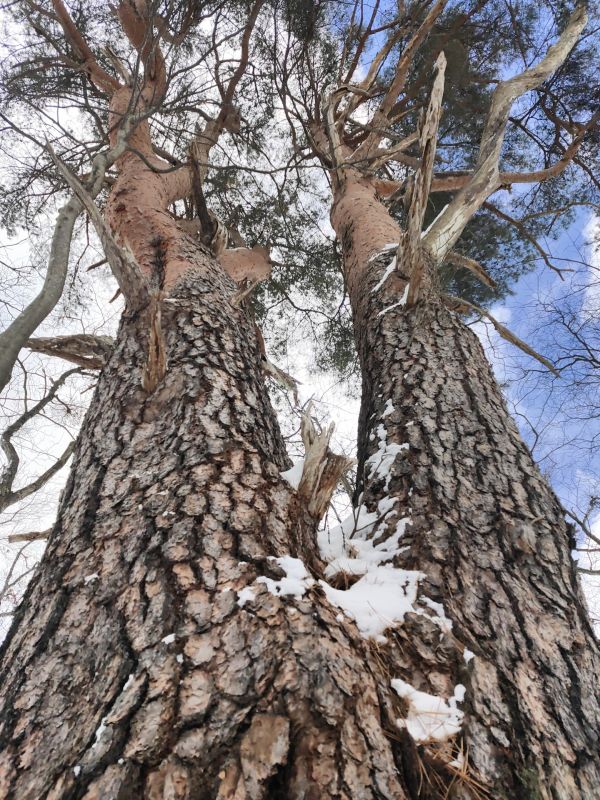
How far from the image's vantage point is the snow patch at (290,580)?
1.01 meters

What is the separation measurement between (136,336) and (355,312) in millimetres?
1173

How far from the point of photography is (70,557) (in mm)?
1171

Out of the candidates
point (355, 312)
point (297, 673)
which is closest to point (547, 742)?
point (297, 673)

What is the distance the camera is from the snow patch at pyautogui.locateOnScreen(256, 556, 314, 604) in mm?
1014

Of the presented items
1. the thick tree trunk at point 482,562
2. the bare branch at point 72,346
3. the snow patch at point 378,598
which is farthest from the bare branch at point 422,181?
the bare branch at point 72,346

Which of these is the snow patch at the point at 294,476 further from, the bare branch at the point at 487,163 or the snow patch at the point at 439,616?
the bare branch at the point at 487,163

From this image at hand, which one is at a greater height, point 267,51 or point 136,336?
point 267,51

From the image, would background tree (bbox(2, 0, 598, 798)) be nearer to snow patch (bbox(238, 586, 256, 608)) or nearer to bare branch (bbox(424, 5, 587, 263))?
snow patch (bbox(238, 586, 256, 608))

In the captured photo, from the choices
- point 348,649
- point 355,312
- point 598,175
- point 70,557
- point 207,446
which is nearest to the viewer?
point 348,649

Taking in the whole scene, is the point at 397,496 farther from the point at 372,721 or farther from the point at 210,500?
the point at 372,721

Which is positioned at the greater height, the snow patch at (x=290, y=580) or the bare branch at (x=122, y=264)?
the bare branch at (x=122, y=264)

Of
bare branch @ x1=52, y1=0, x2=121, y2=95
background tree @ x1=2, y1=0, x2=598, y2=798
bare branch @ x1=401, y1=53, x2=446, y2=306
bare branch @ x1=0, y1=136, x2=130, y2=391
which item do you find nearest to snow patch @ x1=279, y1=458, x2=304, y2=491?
background tree @ x1=2, y1=0, x2=598, y2=798

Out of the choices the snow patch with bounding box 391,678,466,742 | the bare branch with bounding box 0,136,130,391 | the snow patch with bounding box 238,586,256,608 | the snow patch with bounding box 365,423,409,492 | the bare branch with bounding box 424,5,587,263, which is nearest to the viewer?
the snow patch with bounding box 391,678,466,742

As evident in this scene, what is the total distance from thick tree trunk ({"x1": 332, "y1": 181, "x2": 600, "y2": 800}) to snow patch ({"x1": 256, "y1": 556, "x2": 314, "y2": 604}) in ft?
0.78
